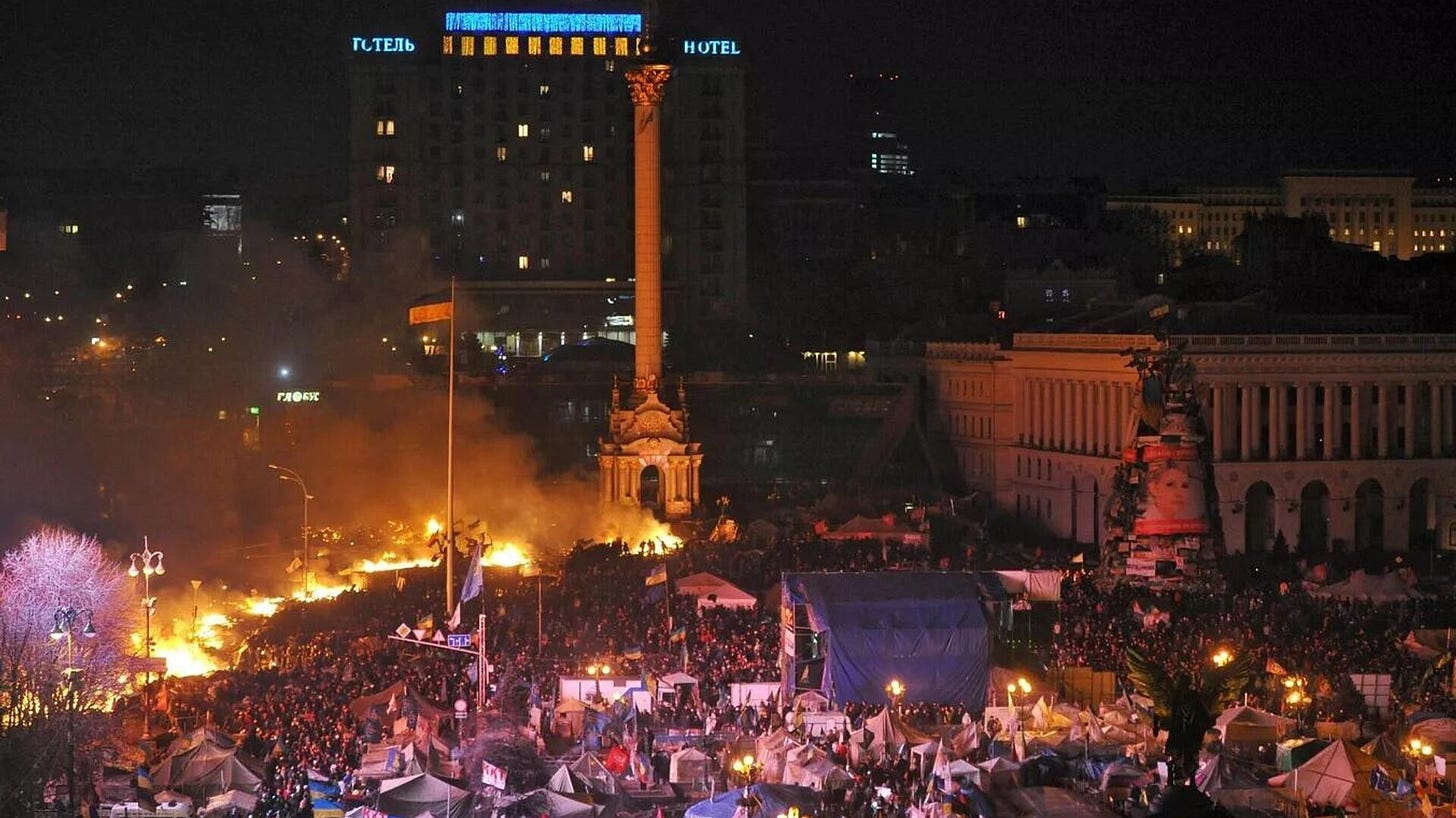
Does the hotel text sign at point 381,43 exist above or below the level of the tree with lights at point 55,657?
above

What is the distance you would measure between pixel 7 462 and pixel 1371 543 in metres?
43.8

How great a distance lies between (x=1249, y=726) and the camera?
3422 centimetres

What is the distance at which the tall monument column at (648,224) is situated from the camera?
224ft

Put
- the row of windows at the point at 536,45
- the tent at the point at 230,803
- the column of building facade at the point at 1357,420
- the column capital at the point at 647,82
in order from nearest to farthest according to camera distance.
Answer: the tent at the point at 230,803 → the column capital at the point at 647,82 → the column of building facade at the point at 1357,420 → the row of windows at the point at 536,45

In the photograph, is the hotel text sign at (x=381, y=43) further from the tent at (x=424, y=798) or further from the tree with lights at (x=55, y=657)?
the tent at (x=424, y=798)

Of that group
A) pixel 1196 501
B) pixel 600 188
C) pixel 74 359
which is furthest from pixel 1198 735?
pixel 600 188

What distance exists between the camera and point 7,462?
66.0 metres

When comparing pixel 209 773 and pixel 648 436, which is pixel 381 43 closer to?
pixel 648 436

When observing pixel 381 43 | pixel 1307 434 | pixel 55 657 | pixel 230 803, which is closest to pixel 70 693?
pixel 230 803

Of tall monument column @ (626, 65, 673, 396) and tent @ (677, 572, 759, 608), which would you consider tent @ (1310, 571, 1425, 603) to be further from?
tall monument column @ (626, 65, 673, 396)

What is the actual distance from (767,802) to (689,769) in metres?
4.27

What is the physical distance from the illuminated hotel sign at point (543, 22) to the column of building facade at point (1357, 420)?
51141mm

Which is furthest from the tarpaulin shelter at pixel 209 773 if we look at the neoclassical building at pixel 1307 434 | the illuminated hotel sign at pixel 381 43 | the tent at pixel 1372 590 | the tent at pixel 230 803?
the illuminated hotel sign at pixel 381 43

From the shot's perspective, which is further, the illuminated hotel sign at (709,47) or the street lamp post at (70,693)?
the illuminated hotel sign at (709,47)
